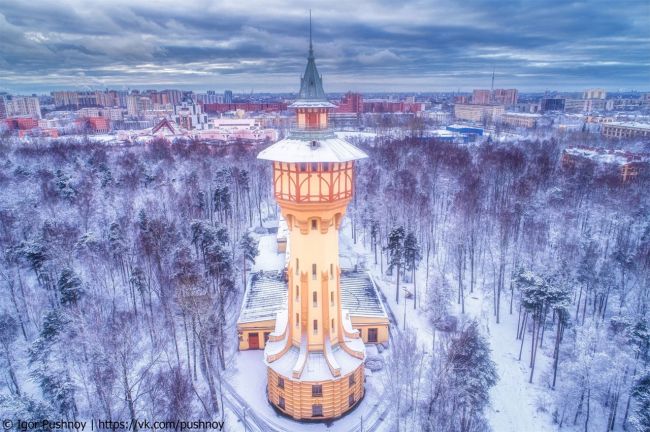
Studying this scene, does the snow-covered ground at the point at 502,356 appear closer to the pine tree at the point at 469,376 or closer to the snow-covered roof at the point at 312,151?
the pine tree at the point at 469,376

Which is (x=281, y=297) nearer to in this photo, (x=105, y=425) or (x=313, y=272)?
(x=313, y=272)

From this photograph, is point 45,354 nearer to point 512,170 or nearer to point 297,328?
point 297,328

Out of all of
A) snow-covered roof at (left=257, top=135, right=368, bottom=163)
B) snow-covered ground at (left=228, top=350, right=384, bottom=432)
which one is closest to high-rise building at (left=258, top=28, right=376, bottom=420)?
snow-covered roof at (left=257, top=135, right=368, bottom=163)

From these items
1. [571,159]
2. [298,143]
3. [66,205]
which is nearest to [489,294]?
[298,143]

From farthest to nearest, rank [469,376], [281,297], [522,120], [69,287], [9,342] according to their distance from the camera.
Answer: [522,120] < [281,297] < [69,287] < [9,342] < [469,376]

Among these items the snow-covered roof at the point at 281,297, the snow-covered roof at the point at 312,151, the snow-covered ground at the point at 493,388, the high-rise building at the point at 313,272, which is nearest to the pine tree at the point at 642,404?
the snow-covered ground at the point at 493,388

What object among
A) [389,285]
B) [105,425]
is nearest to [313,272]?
[105,425]
